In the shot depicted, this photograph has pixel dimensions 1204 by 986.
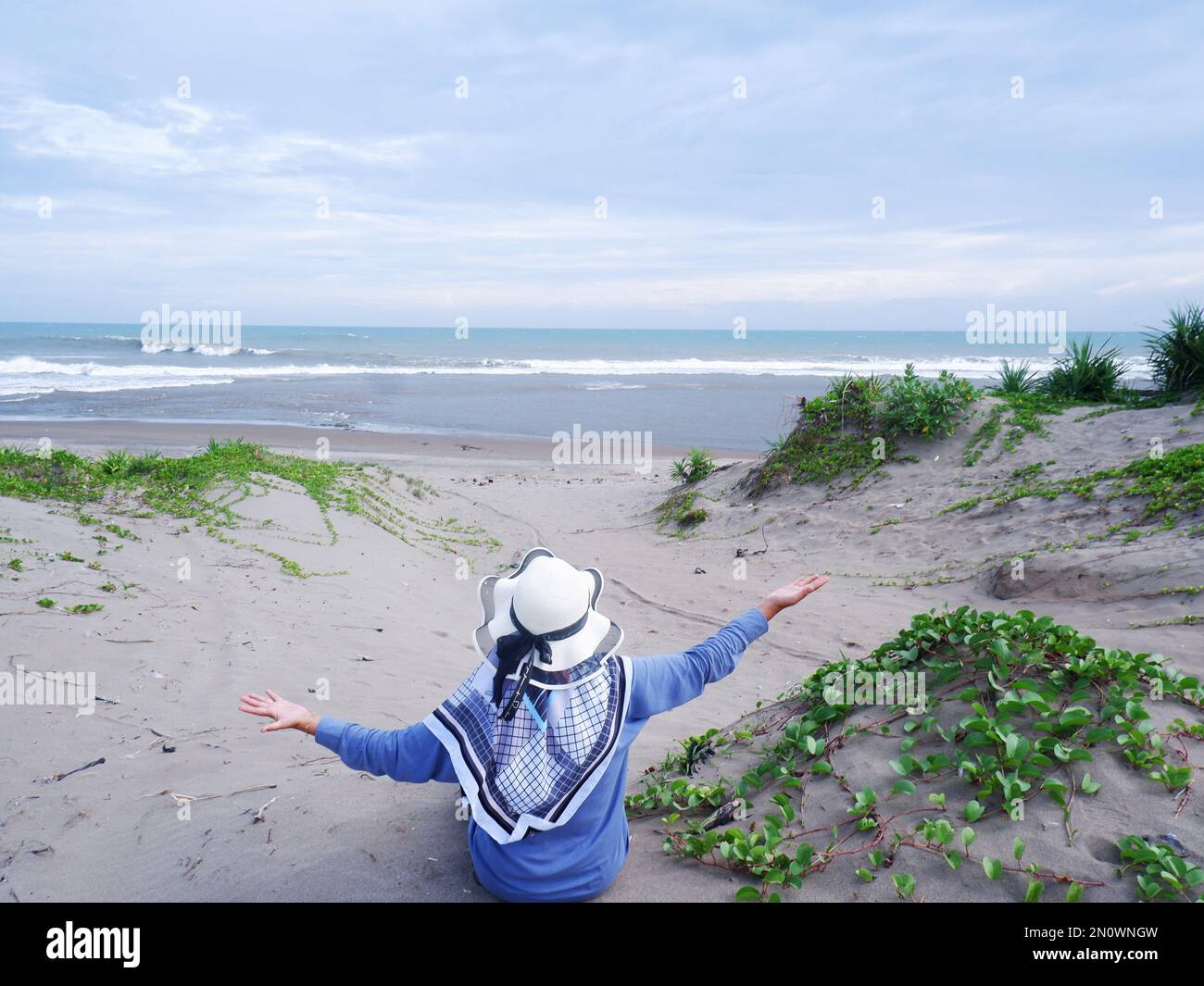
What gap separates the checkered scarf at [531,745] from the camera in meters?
2.83

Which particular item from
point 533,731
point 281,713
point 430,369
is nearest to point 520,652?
point 533,731

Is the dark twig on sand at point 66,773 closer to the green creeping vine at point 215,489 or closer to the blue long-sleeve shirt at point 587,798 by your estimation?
the blue long-sleeve shirt at point 587,798

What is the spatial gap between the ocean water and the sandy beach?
10511mm

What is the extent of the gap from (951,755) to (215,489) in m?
8.81

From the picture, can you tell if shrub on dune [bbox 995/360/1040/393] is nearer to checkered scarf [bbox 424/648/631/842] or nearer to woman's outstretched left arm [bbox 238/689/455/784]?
checkered scarf [bbox 424/648/631/842]

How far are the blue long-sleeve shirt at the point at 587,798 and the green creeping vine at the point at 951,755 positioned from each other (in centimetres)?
42

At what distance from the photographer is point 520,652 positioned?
9.07 feet

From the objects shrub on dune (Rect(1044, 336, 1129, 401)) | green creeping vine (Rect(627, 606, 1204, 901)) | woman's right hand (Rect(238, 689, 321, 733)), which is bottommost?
green creeping vine (Rect(627, 606, 1204, 901))

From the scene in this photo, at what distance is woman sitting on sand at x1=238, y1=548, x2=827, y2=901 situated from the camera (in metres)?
2.78

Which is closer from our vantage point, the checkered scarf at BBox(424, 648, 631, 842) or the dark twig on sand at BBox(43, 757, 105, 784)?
the checkered scarf at BBox(424, 648, 631, 842)

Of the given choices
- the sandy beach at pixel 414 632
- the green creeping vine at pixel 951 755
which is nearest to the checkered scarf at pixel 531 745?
the sandy beach at pixel 414 632

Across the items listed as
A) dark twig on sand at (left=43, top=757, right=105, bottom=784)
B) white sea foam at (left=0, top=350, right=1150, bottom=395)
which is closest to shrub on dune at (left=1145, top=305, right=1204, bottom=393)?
dark twig on sand at (left=43, top=757, right=105, bottom=784)
